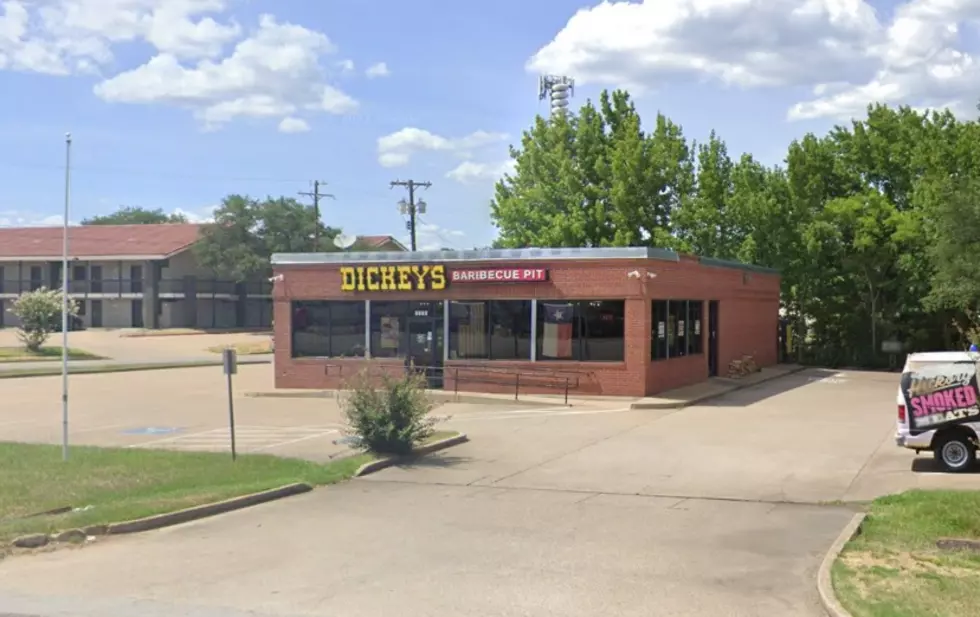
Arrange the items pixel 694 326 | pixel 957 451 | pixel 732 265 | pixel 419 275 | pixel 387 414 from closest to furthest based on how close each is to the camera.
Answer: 1. pixel 957 451
2. pixel 387 414
3. pixel 419 275
4. pixel 694 326
5. pixel 732 265

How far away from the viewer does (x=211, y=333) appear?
67812mm

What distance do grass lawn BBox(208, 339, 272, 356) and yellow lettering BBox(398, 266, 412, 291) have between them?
28.0 meters

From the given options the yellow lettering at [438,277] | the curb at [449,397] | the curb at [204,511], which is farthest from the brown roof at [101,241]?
the curb at [204,511]

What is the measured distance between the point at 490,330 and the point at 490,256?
82.0 inches

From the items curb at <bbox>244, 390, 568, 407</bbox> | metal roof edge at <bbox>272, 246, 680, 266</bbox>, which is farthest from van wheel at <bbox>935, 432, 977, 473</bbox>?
metal roof edge at <bbox>272, 246, 680, 266</bbox>

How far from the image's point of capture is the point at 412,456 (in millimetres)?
16609

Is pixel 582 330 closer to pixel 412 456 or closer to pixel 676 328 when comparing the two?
pixel 676 328

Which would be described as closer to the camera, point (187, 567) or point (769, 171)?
point (187, 567)

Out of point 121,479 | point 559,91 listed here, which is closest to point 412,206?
point 559,91

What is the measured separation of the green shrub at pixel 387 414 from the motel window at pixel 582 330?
10327 millimetres

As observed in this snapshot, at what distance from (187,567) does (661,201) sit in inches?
1439

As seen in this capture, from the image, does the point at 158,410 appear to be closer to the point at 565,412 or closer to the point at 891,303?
the point at 565,412

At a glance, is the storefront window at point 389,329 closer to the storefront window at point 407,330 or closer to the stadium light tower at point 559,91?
the storefront window at point 407,330

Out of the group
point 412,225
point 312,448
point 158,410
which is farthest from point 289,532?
point 412,225
